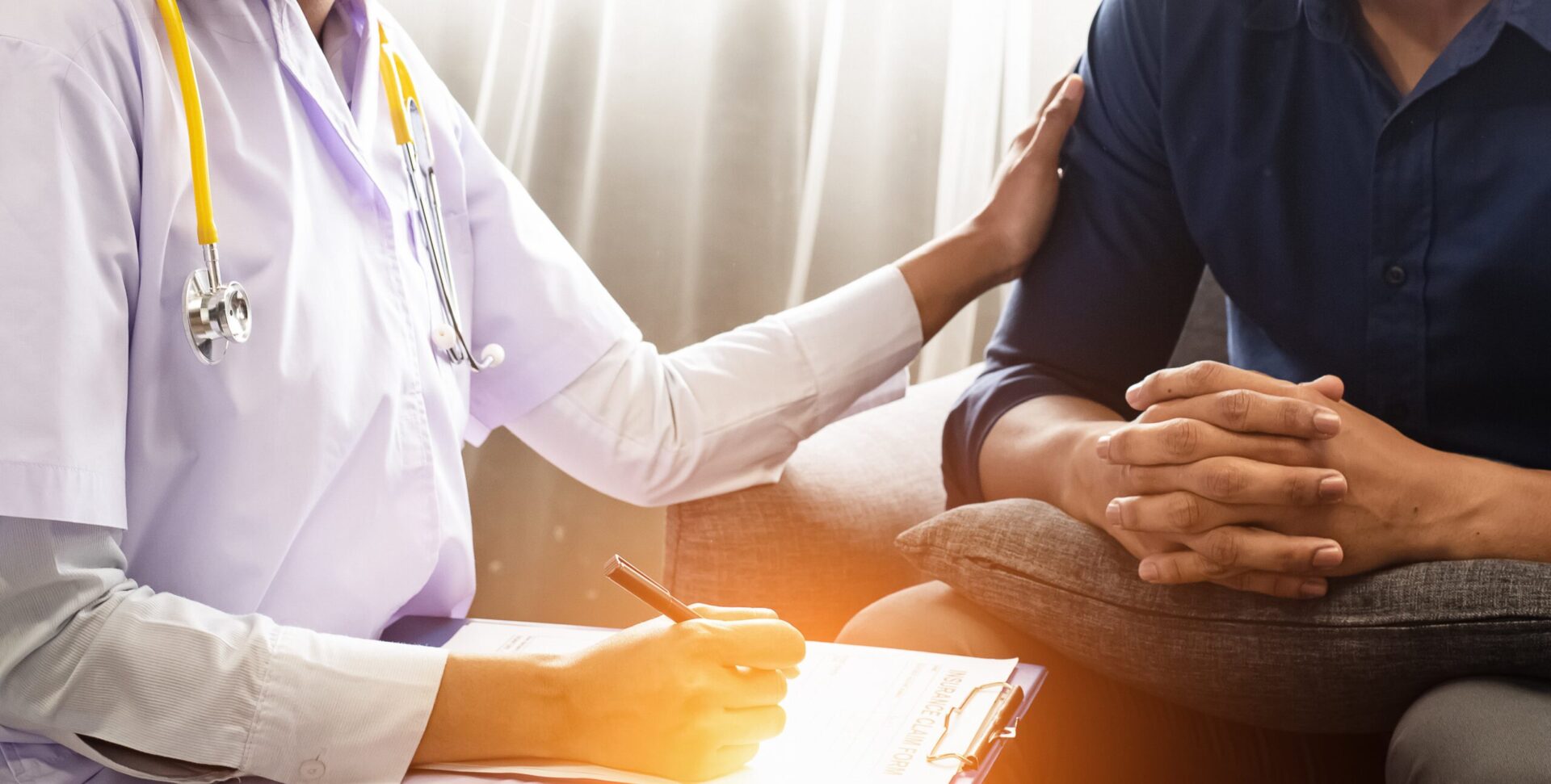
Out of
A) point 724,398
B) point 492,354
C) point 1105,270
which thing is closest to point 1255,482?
point 1105,270

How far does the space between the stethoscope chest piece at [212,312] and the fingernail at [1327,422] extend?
68 centimetres

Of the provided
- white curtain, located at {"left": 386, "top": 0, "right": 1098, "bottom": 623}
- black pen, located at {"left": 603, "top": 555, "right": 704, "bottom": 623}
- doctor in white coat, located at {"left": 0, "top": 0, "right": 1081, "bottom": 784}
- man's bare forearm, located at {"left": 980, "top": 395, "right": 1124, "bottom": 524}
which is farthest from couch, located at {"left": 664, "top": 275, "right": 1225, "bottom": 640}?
white curtain, located at {"left": 386, "top": 0, "right": 1098, "bottom": 623}

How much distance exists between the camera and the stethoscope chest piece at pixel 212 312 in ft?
2.30

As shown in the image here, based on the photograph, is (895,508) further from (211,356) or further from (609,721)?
(211,356)

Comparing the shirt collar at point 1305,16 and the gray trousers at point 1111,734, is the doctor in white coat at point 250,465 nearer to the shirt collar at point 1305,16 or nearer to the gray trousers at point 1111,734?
the gray trousers at point 1111,734

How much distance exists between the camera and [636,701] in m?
0.73

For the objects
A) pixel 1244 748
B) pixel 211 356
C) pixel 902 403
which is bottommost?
pixel 1244 748

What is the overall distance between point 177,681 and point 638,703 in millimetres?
256

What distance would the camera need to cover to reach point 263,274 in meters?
0.78

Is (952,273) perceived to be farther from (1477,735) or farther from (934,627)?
(1477,735)


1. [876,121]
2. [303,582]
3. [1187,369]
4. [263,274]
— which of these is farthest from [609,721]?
[876,121]

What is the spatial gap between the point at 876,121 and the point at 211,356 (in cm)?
126

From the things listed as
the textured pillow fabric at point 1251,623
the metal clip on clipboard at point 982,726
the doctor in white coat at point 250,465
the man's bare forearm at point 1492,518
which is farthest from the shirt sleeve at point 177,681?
the man's bare forearm at point 1492,518

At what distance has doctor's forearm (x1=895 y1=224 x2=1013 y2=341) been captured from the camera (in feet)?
3.94
